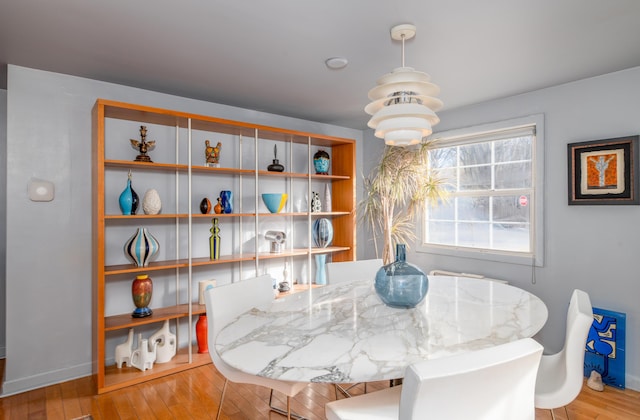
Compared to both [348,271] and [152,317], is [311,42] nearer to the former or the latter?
[348,271]

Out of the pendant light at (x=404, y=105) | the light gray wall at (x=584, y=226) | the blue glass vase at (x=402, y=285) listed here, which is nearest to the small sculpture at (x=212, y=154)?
the pendant light at (x=404, y=105)

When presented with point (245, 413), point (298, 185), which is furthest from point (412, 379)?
point (298, 185)

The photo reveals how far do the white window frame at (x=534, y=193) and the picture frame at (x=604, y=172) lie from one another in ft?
0.78

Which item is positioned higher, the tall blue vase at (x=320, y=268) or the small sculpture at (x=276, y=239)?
the small sculpture at (x=276, y=239)

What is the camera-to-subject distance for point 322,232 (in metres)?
3.87

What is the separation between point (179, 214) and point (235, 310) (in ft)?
3.95

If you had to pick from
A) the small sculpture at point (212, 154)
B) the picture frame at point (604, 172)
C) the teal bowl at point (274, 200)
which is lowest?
the teal bowl at point (274, 200)

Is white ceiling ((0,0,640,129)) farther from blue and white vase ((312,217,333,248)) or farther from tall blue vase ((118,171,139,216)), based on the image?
blue and white vase ((312,217,333,248))

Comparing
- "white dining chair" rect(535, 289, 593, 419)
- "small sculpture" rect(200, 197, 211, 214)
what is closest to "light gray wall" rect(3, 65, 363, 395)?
"small sculpture" rect(200, 197, 211, 214)

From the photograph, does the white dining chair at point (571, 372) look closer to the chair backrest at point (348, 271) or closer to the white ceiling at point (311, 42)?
the chair backrest at point (348, 271)

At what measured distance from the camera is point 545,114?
2.98m

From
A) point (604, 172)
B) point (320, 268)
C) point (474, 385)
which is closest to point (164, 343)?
point (320, 268)

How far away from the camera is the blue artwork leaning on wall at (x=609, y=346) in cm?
254

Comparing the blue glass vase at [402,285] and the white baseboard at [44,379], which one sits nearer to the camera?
the blue glass vase at [402,285]
